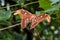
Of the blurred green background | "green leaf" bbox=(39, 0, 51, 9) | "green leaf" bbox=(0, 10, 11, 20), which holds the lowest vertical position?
the blurred green background

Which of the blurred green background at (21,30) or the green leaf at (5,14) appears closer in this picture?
the green leaf at (5,14)

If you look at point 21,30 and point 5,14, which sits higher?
point 5,14

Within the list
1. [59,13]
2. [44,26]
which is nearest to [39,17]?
[59,13]

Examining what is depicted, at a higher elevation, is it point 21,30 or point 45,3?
point 45,3

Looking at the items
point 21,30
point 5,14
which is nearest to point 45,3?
point 5,14

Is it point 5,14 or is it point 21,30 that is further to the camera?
point 21,30

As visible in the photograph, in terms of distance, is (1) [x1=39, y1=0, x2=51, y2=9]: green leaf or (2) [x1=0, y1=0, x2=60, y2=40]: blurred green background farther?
(2) [x1=0, y1=0, x2=60, y2=40]: blurred green background

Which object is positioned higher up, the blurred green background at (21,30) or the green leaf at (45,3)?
the green leaf at (45,3)

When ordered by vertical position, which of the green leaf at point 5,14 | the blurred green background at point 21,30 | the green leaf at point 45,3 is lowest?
the blurred green background at point 21,30

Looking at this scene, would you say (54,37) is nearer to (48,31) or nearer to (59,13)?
(48,31)

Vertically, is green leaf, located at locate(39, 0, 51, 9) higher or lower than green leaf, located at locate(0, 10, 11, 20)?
higher

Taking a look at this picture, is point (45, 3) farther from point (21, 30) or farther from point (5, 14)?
point (21, 30)
